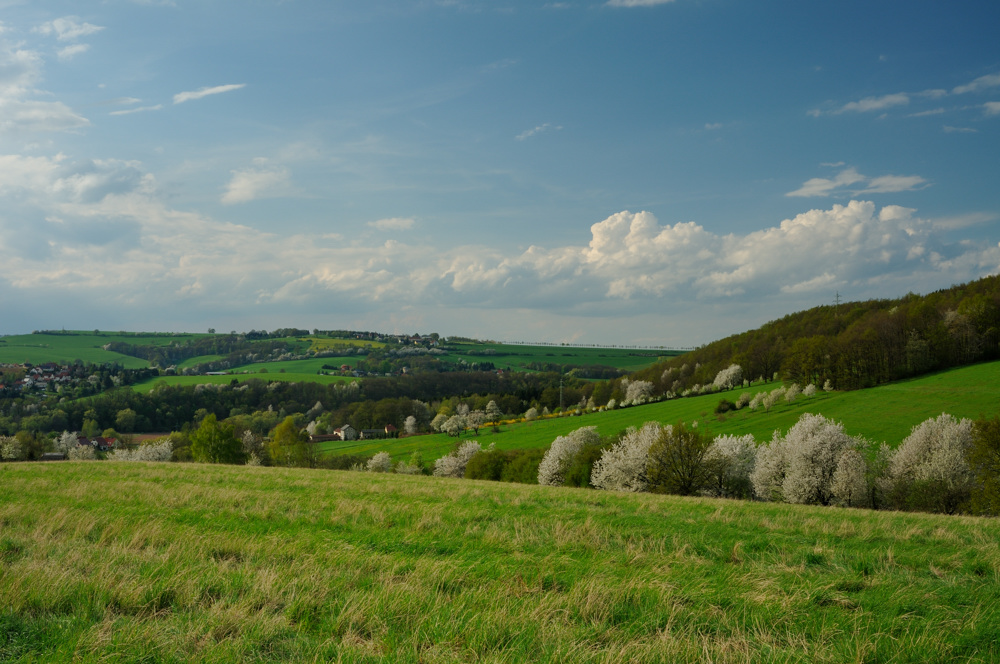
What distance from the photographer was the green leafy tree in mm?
62656

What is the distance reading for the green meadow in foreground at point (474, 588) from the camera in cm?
459

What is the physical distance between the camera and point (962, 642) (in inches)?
194

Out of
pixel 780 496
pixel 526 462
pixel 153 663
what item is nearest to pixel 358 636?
pixel 153 663

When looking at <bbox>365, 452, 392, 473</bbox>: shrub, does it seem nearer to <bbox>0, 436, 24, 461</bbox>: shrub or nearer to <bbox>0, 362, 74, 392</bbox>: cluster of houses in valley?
<bbox>0, 436, 24, 461</bbox>: shrub

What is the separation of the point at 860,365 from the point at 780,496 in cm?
5158

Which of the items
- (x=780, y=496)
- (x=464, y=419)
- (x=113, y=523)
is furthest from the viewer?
(x=464, y=419)

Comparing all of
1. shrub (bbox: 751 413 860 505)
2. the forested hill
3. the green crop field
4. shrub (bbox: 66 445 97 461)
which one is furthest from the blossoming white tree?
shrub (bbox: 66 445 97 461)

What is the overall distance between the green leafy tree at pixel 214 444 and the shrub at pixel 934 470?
65.4 metres

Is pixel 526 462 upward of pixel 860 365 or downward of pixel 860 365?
downward

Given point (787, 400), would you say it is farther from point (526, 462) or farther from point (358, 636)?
point (358, 636)

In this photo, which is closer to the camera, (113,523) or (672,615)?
(672,615)

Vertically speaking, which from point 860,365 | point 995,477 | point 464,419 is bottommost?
point 464,419

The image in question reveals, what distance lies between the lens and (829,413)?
78.3 metres

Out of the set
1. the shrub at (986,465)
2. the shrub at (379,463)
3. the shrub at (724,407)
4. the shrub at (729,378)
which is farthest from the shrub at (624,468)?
the shrub at (729,378)
